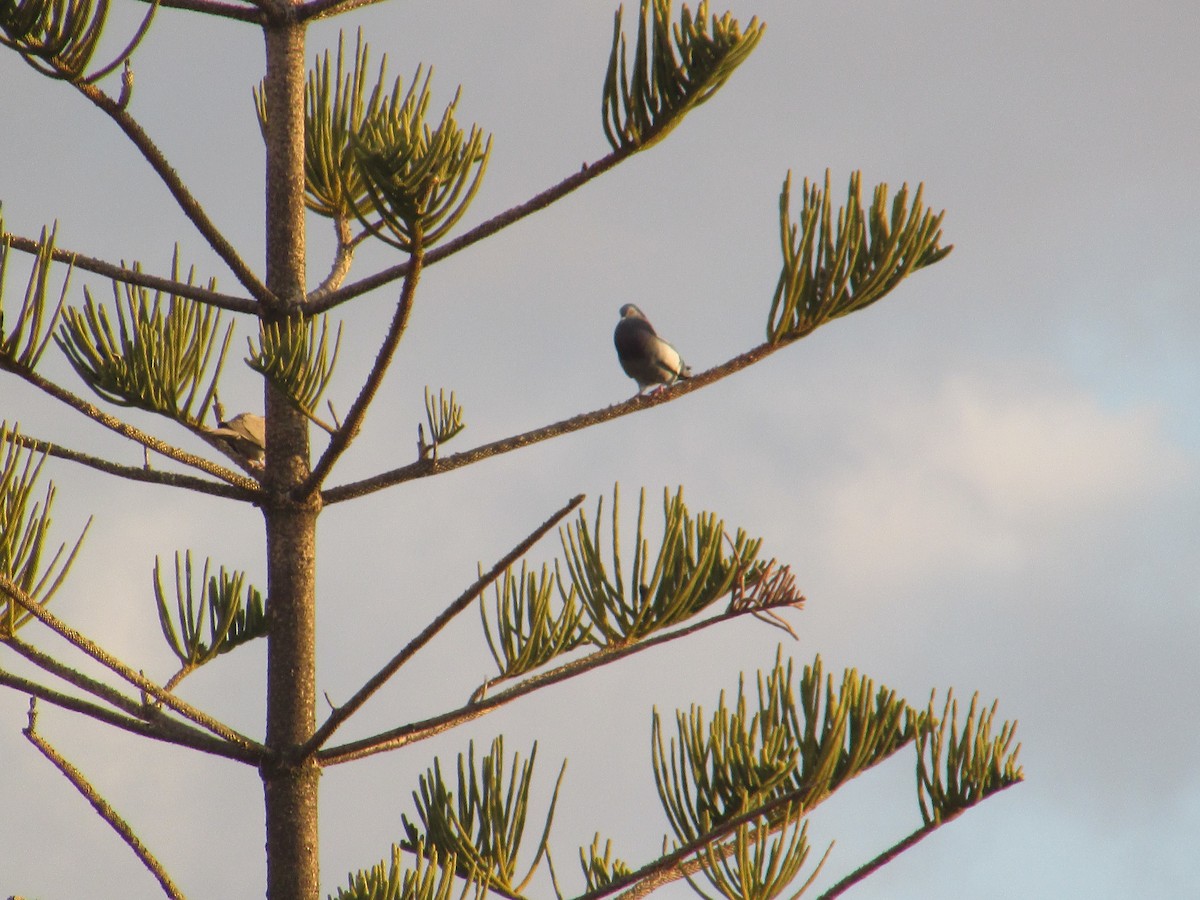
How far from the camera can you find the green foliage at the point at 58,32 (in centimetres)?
322

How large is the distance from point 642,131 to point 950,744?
1.76 meters

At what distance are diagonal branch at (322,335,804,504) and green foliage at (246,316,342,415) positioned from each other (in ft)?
0.90

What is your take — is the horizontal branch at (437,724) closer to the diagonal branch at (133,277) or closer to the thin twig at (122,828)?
the thin twig at (122,828)

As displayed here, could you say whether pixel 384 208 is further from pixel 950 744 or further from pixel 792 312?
pixel 950 744

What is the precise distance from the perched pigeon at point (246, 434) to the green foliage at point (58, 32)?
1054mm

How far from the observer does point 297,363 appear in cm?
329

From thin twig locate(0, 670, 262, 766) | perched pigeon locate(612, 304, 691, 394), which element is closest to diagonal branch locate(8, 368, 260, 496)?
thin twig locate(0, 670, 262, 766)

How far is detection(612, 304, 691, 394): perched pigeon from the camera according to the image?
18.8ft

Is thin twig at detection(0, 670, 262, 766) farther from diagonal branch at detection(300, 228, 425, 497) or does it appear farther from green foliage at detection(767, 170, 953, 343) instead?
green foliage at detection(767, 170, 953, 343)

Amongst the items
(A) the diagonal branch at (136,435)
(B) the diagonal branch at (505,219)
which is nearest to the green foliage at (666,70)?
(B) the diagonal branch at (505,219)

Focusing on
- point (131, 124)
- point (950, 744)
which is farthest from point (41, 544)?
point (950, 744)

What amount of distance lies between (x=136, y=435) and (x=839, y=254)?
1.85 metres

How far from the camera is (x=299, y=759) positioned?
338 cm

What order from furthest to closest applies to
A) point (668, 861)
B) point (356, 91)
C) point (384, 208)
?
point (356, 91) < point (668, 861) < point (384, 208)
